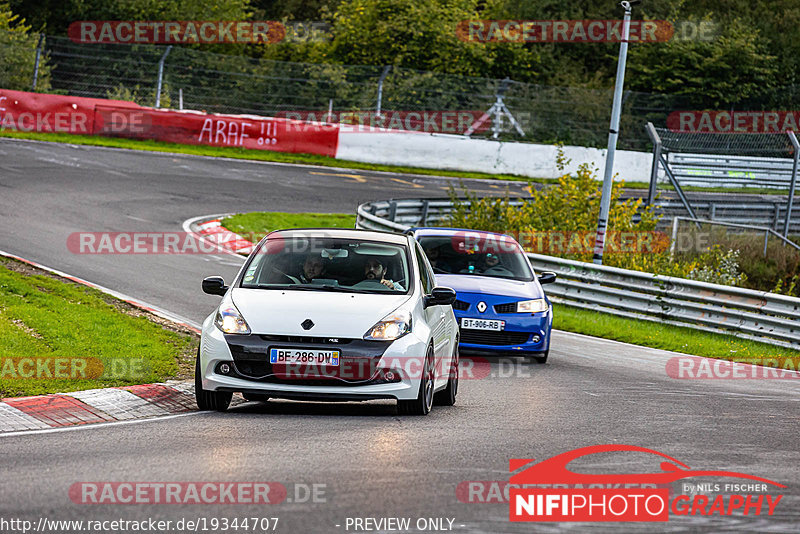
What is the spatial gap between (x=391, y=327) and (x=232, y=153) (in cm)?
2726

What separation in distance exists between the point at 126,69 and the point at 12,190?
475 inches

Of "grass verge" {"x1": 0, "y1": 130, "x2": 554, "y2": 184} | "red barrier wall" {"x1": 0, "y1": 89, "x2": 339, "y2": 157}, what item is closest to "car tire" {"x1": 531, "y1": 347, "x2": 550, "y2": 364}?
"grass verge" {"x1": 0, "y1": 130, "x2": 554, "y2": 184}

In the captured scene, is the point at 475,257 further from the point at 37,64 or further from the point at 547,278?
the point at 37,64

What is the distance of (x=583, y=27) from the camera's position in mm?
59000

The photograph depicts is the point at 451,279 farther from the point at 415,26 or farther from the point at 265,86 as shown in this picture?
the point at 415,26

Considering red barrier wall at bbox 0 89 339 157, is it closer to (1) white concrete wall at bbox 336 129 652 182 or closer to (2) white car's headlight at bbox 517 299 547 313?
(1) white concrete wall at bbox 336 129 652 182

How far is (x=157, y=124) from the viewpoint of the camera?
118ft

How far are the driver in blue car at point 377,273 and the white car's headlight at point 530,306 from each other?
4040mm

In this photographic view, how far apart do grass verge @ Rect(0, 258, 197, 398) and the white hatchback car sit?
1427 mm

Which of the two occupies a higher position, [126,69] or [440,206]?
[126,69]

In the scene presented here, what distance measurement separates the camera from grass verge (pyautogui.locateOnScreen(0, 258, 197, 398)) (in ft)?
32.7

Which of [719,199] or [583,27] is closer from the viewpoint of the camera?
[719,199]

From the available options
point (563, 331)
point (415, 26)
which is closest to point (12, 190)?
point (563, 331)

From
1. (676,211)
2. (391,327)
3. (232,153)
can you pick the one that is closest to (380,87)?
(232,153)
